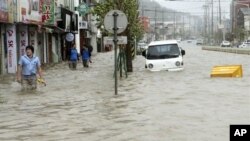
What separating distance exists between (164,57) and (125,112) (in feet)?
54.8

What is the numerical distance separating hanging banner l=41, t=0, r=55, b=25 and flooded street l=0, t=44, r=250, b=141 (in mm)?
15555

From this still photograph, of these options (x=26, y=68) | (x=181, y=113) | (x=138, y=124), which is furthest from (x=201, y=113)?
(x=26, y=68)

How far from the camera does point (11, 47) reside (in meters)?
31.4

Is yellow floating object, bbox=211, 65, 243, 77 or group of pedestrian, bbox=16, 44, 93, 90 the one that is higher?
group of pedestrian, bbox=16, 44, 93, 90

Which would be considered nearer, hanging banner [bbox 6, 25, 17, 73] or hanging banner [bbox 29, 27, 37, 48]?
hanging banner [bbox 6, 25, 17, 73]

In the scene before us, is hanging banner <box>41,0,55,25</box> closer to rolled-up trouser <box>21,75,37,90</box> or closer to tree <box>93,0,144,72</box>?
tree <box>93,0,144,72</box>

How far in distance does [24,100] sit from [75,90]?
149 inches

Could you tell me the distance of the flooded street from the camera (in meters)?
10.6

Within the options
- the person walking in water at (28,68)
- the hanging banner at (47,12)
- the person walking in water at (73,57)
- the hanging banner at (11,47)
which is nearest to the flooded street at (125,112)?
the person walking in water at (28,68)

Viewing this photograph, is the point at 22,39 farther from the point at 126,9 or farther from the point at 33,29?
the point at 126,9

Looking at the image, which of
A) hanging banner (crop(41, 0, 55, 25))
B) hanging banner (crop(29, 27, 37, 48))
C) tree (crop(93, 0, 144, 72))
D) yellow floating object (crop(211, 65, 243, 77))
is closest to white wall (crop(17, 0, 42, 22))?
hanging banner (crop(41, 0, 55, 25))

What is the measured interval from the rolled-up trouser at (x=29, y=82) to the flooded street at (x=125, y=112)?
279mm

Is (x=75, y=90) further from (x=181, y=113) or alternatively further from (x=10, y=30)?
(x=10, y=30)

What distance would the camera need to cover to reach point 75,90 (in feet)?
67.5
